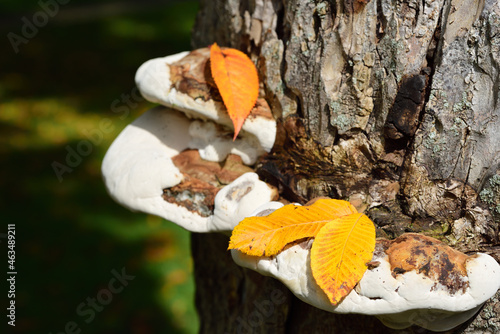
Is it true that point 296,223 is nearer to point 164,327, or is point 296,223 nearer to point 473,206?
point 473,206

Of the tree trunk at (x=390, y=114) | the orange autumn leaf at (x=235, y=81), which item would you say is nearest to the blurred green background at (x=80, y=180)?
the tree trunk at (x=390, y=114)

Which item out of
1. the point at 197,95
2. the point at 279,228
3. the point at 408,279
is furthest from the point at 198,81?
the point at 408,279

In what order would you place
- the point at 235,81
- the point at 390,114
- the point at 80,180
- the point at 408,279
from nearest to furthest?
the point at 408,279, the point at 390,114, the point at 235,81, the point at 80,180

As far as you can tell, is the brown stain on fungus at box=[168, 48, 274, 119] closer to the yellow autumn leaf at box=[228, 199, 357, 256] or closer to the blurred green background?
the yellow autumn leaf at box=[228, 199, 357, 256]

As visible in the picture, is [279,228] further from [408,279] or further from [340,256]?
[408,279]

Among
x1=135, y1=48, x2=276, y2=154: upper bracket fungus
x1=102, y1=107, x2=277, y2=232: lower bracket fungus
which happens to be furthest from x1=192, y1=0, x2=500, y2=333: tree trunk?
x1=102, y1=107, x2=277, y2=232: lower bracket fungus

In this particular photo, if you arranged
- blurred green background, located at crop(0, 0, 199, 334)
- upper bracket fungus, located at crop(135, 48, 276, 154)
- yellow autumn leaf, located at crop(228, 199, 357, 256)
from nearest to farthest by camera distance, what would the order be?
yellow autumn leaf, located at crop(228, 199, 357, 256) < upper bracket fungus, located at crop(135, 48, 276, 154) < blurred green background, located at crop(0, 0, 199, 334)
